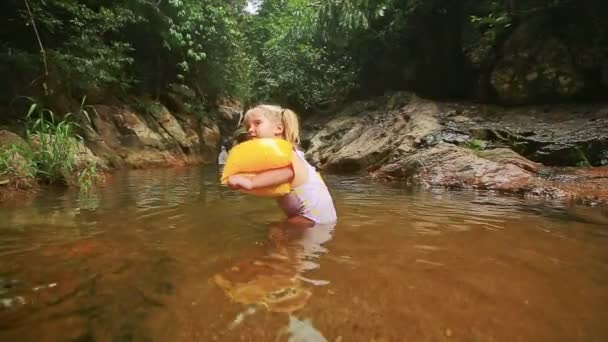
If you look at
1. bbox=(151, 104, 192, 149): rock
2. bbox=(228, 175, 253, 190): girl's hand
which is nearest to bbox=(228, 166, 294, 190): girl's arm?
bbox=(228, 175, 253, 190): girl's hand

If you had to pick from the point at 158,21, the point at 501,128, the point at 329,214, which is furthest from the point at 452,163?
the point at 158,21

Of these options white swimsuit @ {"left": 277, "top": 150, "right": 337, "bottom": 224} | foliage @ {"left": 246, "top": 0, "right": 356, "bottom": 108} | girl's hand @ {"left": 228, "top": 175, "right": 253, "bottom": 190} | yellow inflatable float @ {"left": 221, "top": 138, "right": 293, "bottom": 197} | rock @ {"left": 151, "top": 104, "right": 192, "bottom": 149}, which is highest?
foliage @ {"left": 246, "top": 0, "right": 356, "bottom": 108}

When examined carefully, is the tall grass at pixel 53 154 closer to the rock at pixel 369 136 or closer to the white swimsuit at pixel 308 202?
the white swimsuit at pixel 308 202

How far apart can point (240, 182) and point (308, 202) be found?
54cm

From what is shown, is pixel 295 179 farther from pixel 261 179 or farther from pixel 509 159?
pixel 509 159

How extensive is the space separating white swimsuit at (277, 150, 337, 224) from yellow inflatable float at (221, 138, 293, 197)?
169 mm

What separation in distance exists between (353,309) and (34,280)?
1305mm

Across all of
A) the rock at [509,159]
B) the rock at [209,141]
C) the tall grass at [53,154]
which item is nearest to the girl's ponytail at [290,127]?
the tall grass at [53,154]

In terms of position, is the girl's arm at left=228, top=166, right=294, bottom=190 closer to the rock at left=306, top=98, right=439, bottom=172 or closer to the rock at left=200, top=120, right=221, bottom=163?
the rock at left=306, top=98, right=439, bottom=172

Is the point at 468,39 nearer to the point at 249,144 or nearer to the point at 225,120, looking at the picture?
the point at 249,144

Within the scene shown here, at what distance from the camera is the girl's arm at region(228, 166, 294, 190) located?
255cm

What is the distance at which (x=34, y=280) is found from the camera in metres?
1.60

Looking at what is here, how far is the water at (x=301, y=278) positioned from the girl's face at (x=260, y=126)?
69cm

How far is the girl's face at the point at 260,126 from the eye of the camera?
283 cm
